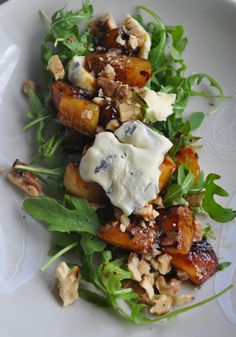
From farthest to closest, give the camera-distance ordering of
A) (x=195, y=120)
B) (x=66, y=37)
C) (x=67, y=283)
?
1. (x=195, y=120)
2. (x=66, y=37)
3. (x=67, y=283)

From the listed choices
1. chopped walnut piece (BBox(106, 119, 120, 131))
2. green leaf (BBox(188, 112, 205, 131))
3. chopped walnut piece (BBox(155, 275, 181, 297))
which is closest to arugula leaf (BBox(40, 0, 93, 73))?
chopped walnut piece (BBox(106, 119, 120, 131))

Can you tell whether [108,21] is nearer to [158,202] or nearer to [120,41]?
[120,41]

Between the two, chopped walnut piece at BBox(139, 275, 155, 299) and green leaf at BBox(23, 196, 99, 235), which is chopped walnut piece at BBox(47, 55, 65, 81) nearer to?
green leaf at BBox(23, 196, 99, 235)

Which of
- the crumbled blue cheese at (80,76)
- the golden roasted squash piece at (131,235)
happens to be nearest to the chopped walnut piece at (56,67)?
the crumbled blue cheese at (80,76)

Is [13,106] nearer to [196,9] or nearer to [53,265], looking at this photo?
[53,265]

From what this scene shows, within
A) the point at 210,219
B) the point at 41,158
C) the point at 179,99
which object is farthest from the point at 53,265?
the point at 179,99

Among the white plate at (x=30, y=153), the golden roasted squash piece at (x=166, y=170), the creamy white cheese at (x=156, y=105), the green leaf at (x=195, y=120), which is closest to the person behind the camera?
the white plate at (x=30, y=153)

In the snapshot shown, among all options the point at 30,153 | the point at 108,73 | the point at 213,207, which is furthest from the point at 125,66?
the point at 213,207

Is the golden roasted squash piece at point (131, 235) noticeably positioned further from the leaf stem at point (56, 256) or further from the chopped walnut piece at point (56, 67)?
the chopped walnut piece at point (56, 67)
